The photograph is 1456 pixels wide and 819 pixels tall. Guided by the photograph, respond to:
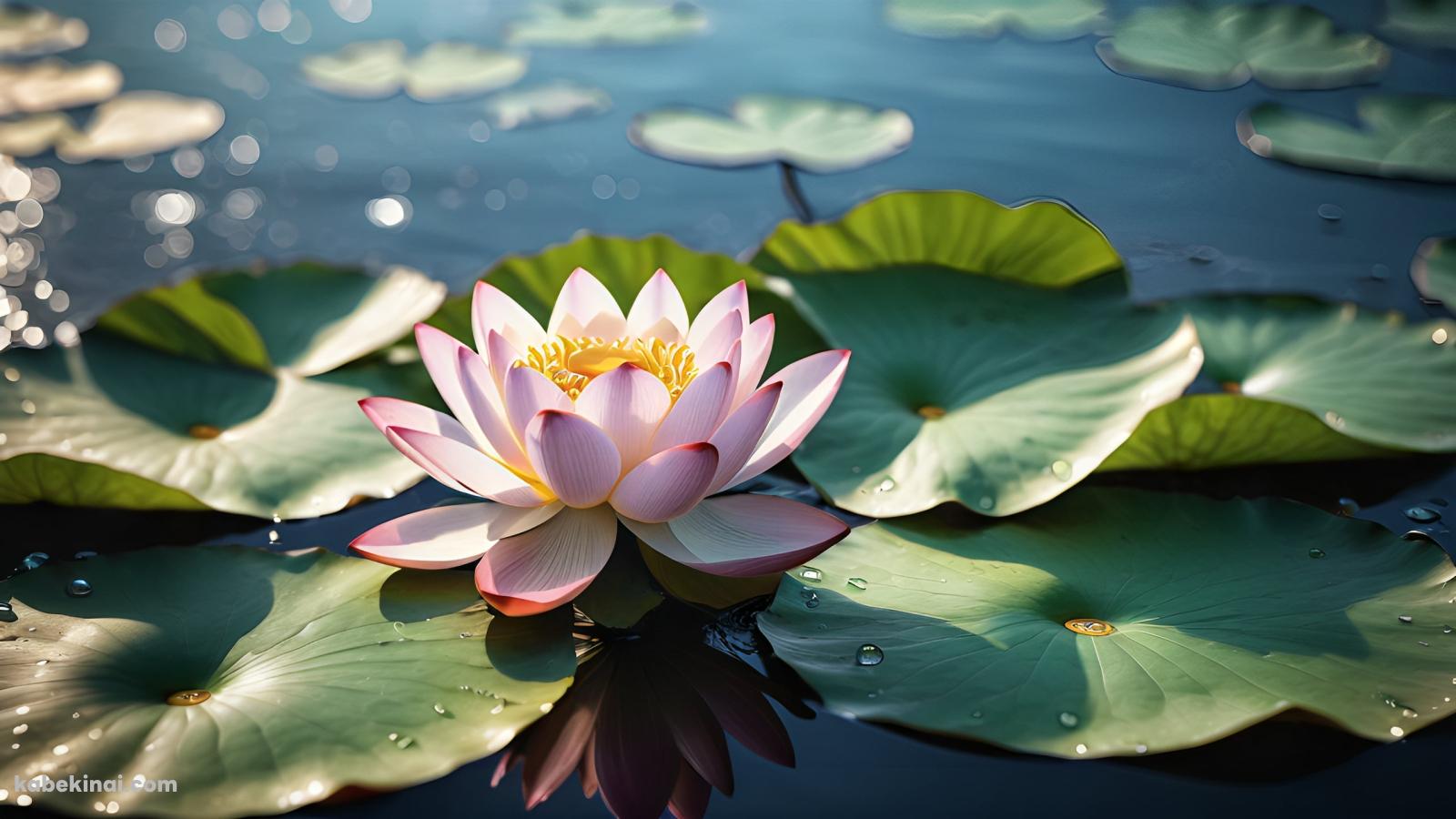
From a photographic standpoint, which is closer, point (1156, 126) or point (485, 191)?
point (485, 191)

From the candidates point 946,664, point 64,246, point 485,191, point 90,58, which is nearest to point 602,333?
point 946,664

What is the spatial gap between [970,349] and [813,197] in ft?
2.65

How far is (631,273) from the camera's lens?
5.47 ft

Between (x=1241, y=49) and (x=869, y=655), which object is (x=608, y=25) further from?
(x=869, y=655)

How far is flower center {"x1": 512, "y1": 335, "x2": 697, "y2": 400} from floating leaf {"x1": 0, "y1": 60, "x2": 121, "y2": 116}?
2.06 meters

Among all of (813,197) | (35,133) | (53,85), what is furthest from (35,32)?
(813,197)

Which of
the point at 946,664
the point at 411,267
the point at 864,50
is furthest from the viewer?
the point at 864,50

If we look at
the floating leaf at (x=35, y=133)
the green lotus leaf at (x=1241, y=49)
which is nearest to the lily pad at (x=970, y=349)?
the green lotus leaf at (x=1241, y=49)

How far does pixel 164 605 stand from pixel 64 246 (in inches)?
46.6

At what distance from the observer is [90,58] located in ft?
9.67

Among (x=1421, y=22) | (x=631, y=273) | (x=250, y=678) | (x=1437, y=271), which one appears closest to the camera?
(x=250, y=678)

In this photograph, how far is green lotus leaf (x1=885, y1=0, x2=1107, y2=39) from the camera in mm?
3105

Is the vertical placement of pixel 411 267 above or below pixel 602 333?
below

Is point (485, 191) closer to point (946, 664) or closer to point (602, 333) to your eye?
point (602, 333)
